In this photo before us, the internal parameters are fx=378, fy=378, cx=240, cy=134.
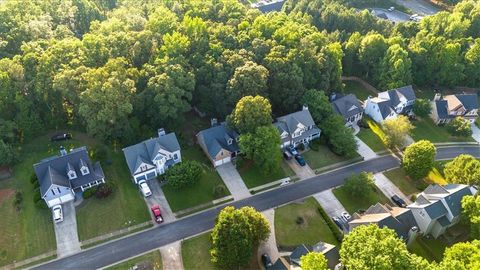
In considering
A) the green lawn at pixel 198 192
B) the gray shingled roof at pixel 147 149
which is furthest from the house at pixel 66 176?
the green lawn at pixel 198 192

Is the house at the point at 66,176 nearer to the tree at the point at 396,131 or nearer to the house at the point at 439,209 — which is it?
the house at the point at 439,209

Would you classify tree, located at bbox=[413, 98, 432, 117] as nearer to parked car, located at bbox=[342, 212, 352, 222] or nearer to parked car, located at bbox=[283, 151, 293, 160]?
parked car, located at bbox=[283, 151, 293, 160]

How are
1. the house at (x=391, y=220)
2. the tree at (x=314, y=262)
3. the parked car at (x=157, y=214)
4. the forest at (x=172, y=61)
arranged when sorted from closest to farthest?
the tree at (x=314, y=262) → the house at (x=391, y=220) → the parked car at (x=157, y=214) → the forest at (x=172, y=61)

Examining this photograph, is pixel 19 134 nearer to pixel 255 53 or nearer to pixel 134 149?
pixel 134 149

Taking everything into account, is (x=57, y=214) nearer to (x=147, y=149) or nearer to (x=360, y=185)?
(x=147, y=149)

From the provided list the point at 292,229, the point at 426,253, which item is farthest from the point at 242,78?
the point at 426,253
